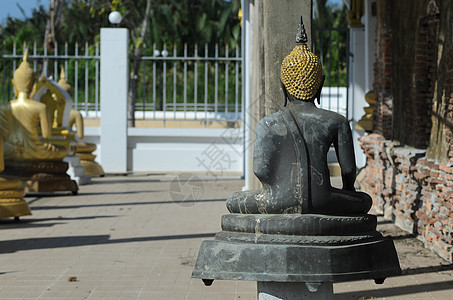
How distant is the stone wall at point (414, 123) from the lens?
24.8 ft

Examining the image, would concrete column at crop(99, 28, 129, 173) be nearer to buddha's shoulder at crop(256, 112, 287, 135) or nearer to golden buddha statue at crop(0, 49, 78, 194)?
golden buddha statue at crop(0, 49, 78, 194)

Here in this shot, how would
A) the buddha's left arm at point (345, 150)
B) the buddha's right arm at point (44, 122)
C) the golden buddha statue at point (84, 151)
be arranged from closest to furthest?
the buddha's left arm at point (345, 150) → the buddha's right arm at point (44, 122) → the golden buddha statue at point (84, 151)

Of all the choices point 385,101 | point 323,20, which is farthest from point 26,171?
point 323,20

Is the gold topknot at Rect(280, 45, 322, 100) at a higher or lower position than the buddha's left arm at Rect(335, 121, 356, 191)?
higher

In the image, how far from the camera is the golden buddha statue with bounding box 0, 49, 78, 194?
1185cm

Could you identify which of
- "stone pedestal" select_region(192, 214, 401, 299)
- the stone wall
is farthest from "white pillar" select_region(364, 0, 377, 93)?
"stone pedestal" select_region(192, 214, 401, 299)

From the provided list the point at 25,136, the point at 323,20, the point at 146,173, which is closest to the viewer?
the point at 25,136

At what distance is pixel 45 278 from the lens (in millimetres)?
6660

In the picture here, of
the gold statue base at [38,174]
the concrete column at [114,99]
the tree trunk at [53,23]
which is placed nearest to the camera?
the gold statue base at [38,174]

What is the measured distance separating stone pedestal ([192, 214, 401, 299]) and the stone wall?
321 cm

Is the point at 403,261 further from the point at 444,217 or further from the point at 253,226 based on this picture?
the point at 253,226

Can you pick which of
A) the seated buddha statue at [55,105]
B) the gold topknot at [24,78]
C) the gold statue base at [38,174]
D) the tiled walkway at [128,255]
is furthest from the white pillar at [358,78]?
the gold topknot at [24,78]

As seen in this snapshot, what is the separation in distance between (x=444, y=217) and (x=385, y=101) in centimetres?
373

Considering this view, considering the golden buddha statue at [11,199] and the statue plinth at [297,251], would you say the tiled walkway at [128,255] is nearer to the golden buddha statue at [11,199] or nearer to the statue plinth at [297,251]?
the golden buddha statue at [11,199]
